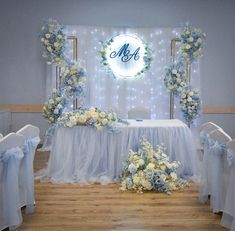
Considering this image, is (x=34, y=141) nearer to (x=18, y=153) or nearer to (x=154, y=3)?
(x=18, y=153)

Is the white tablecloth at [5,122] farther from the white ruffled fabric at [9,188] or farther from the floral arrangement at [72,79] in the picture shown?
the white ruffled fabric at [9,188]

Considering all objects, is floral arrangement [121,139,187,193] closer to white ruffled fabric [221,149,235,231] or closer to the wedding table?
the wedding table

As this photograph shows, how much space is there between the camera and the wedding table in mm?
4703

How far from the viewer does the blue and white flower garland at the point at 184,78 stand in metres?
6.57

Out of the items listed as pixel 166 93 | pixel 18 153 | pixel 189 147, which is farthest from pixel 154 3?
pixel 18 153

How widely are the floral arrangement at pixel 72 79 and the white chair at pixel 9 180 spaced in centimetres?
347

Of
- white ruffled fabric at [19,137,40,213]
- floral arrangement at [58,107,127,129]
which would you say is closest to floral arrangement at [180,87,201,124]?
floral arrangement at [58,107,127,129]

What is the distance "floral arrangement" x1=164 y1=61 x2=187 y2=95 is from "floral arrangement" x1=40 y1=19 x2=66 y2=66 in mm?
2057

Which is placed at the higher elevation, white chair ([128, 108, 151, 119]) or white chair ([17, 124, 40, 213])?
white chair ([128, 108, 151, 119])

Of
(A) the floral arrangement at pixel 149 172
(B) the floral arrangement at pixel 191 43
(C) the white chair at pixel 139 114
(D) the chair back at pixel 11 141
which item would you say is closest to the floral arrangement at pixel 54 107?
(C) the white chair at pixel 139 114

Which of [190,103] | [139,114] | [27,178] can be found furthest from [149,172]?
[190,103]

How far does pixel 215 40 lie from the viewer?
7.34 metres

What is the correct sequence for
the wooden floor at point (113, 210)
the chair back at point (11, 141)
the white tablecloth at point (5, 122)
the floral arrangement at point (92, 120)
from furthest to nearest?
the white tablecloth at point (5, 122) → the floral arrangement at point (92, 120) → the wooden floor at point (113, 210) → the chair back at point (11, 141)

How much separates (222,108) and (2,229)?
5.55 meters
